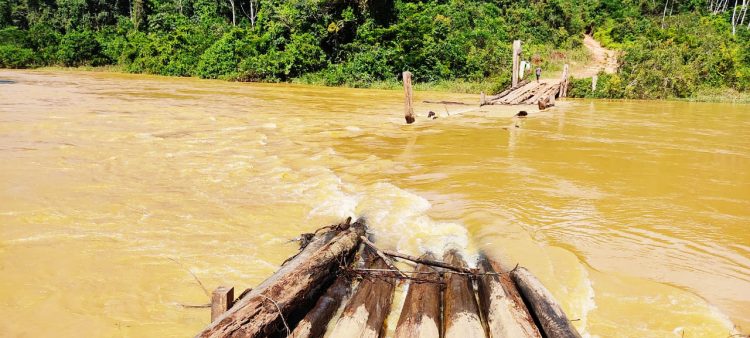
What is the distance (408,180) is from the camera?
25.7 feet

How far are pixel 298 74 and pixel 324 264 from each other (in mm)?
28831

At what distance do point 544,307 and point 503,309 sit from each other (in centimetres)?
26

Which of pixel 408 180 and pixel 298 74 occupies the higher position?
pixel 298 74

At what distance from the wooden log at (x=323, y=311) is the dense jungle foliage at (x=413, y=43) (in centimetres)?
2330

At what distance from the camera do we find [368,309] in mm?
3383

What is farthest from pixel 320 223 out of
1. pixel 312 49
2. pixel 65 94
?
pixel 312 49

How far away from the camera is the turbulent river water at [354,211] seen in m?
3.89

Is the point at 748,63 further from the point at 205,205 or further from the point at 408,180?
the point at 205,205

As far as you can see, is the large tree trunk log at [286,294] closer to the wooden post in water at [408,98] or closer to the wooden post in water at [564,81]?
the wooden post in water at [408,98]

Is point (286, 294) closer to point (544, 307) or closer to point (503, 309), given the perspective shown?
point (503, 309)

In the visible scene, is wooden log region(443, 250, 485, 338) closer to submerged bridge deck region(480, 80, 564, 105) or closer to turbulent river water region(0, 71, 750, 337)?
turbulent river water region(0, 71, 750, 337)

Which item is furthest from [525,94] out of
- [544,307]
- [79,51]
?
[79,51]

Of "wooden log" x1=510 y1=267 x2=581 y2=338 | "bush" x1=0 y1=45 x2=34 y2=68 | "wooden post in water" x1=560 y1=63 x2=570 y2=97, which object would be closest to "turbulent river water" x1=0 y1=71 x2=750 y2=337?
"wooden log" x1=510 y1=267 x2=581 y2=338

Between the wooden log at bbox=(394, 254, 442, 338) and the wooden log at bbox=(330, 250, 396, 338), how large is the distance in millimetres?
134
